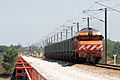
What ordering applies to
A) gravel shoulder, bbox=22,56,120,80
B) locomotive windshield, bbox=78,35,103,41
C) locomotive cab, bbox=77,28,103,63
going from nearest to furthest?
gravel shoulder, bbox=22,56,120,80 → locomotive cab, bbox=77,28,103,63 → locomotive windshield, bbox=78,35,103,41

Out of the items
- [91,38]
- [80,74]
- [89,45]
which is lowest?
[80,74]

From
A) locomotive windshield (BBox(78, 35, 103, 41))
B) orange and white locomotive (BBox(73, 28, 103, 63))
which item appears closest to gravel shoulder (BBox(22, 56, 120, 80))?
orange and white locomotive (BBox(73, 28, 103, 63))

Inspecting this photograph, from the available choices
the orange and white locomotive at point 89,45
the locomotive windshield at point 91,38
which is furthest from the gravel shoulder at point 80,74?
the locomotive windshield at point 91,38

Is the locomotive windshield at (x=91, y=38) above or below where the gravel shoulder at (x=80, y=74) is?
above

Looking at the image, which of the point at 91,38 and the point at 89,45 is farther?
the point at 91,38

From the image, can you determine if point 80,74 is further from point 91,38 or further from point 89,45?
point 91,38

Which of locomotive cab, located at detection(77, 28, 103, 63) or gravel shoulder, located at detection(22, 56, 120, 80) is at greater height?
locomotive cab, located at detection(77, 28, 103, 63)

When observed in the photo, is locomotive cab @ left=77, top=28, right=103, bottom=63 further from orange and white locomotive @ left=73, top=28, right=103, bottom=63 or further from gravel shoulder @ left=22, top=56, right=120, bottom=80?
gravel shoulder @ left=22, top=56, right=120, bottom=80

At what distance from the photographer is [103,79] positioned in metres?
17.2

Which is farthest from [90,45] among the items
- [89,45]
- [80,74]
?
[80,74]

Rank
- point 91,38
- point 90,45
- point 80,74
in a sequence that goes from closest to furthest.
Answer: point 80,74 < point 90,45 < point 91,38

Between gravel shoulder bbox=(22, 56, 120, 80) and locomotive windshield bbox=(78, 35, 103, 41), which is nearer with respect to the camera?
gravel shoulder bbox=(22, 56, 120, 80)

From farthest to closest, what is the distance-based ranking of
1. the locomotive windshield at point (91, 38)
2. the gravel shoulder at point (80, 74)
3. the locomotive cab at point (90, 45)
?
1. the locomotive windshield at point (91, 38)
2. the locomotive cab at point (90, 45)
3. the gravel shoulder at point (80, 74)

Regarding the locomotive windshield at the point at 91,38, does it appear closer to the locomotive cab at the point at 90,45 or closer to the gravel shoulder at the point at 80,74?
the locomotive cab at the point at 90,45
